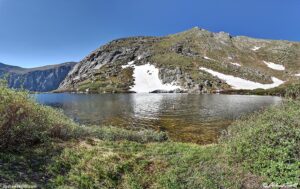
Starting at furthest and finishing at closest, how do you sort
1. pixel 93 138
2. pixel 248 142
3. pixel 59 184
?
1. pixel 93 138
2. pixel 248 142
3. pixel 59 184

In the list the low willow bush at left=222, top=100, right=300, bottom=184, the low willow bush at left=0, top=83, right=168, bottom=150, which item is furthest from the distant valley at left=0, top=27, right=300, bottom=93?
the low willow bush at left=222, top=100, right=300, bottom=184

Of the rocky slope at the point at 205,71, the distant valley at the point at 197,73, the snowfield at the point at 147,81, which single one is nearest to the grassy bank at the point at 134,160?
the distant valley at the point at 197,73

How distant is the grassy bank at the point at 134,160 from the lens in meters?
11.2

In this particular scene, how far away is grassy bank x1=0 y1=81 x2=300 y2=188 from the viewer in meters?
11.2

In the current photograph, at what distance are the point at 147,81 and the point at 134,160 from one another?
136600 millimetres

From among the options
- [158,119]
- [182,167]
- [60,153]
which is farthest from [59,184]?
[158,119]

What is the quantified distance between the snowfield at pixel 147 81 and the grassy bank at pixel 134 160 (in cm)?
11680

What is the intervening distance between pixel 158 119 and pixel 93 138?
24.8 meters

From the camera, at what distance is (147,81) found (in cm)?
15112

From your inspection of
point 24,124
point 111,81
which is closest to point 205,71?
point 111,81

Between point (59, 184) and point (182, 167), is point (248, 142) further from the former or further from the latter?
point (59, 184)

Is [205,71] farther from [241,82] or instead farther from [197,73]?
[241,82]

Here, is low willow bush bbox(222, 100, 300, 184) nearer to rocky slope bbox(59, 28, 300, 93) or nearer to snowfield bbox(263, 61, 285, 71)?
rocky slope bbox(59, 28, 300, 93)

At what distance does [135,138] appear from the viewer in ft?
74.4
